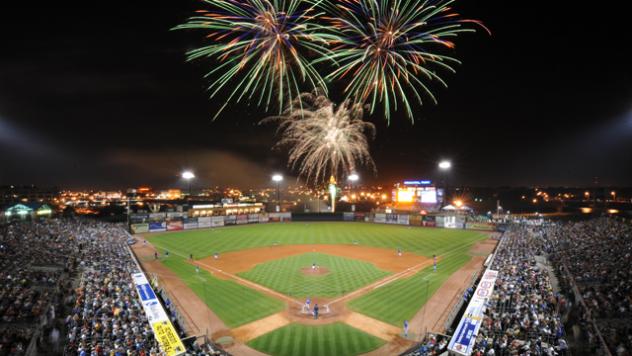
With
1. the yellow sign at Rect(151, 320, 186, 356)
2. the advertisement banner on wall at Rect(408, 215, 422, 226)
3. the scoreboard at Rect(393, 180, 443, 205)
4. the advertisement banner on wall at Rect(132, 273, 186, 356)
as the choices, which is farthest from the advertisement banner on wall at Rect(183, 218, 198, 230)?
the yellow sign at Rect(151, 320, 186, 356)

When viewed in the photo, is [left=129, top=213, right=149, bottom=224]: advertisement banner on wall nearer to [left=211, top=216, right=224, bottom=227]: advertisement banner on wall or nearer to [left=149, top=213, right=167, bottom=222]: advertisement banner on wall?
[left=149, top=213, right=167, bottom=222]: advertisement banner on wall

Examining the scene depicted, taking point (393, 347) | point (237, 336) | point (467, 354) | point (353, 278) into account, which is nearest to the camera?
point (467, 354)

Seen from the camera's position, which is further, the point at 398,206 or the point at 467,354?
the point at 398,206

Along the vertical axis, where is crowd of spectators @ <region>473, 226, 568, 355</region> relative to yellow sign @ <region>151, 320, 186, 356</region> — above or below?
above

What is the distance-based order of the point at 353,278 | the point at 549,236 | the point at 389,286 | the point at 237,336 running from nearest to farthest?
the point at 237,336 → the point at 389,286 → the point at 353,278 → the point at 549,236

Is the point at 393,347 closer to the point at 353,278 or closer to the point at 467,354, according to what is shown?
the point at 467,354

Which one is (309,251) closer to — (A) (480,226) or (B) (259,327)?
(B) (259,327)

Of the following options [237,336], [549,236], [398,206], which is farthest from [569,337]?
[398,206]
